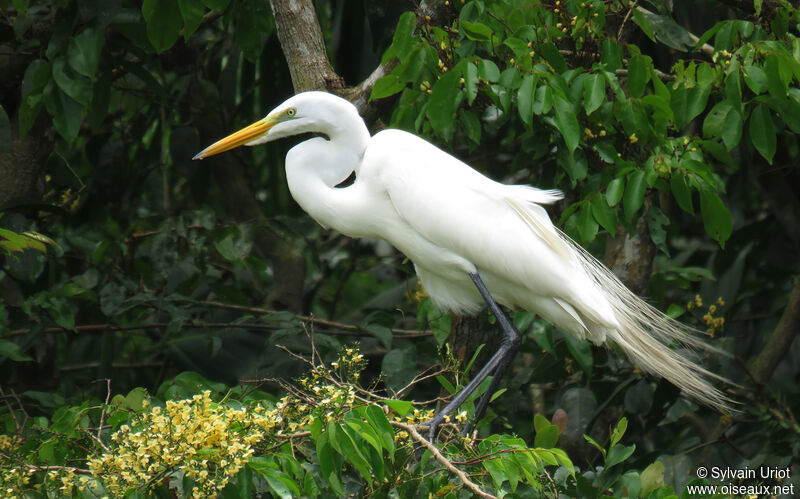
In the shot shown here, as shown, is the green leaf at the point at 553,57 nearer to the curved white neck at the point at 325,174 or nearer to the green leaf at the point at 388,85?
the green leaf at the point at 388,85

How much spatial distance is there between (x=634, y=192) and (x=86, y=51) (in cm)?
187

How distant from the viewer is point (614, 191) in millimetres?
2764

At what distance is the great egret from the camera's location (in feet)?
9.73

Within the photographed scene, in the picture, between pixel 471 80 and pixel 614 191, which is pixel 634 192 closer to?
pixel 614 191

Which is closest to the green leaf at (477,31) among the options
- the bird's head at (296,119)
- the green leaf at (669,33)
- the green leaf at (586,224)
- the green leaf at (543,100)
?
the green leaf at (543,100)

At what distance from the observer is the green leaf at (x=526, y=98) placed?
2.63m

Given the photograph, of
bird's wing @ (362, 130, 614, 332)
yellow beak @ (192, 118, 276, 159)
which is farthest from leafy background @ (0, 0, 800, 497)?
yellow beak @ (192, 118, 276, 159)

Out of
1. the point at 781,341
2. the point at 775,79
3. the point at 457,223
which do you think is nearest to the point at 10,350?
the point at 457,223

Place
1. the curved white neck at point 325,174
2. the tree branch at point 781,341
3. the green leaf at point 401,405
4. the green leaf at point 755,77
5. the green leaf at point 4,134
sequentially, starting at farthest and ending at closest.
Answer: the tree branch at point 781,341 → the green leaf at point 4,134 → the curved white neck at point 325,174 → the green leaf at point 755,77 → the green leaf at point 401,405

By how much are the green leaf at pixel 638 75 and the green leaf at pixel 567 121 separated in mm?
240

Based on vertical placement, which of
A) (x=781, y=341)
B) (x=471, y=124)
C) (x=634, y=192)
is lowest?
(x=781, y=341)

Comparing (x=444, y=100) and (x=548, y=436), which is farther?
(x=444, y=100)

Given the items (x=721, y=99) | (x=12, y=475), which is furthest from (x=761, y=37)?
(x=12, y=475)

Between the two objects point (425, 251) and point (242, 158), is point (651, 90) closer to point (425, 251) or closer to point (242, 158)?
point (425, 251)
